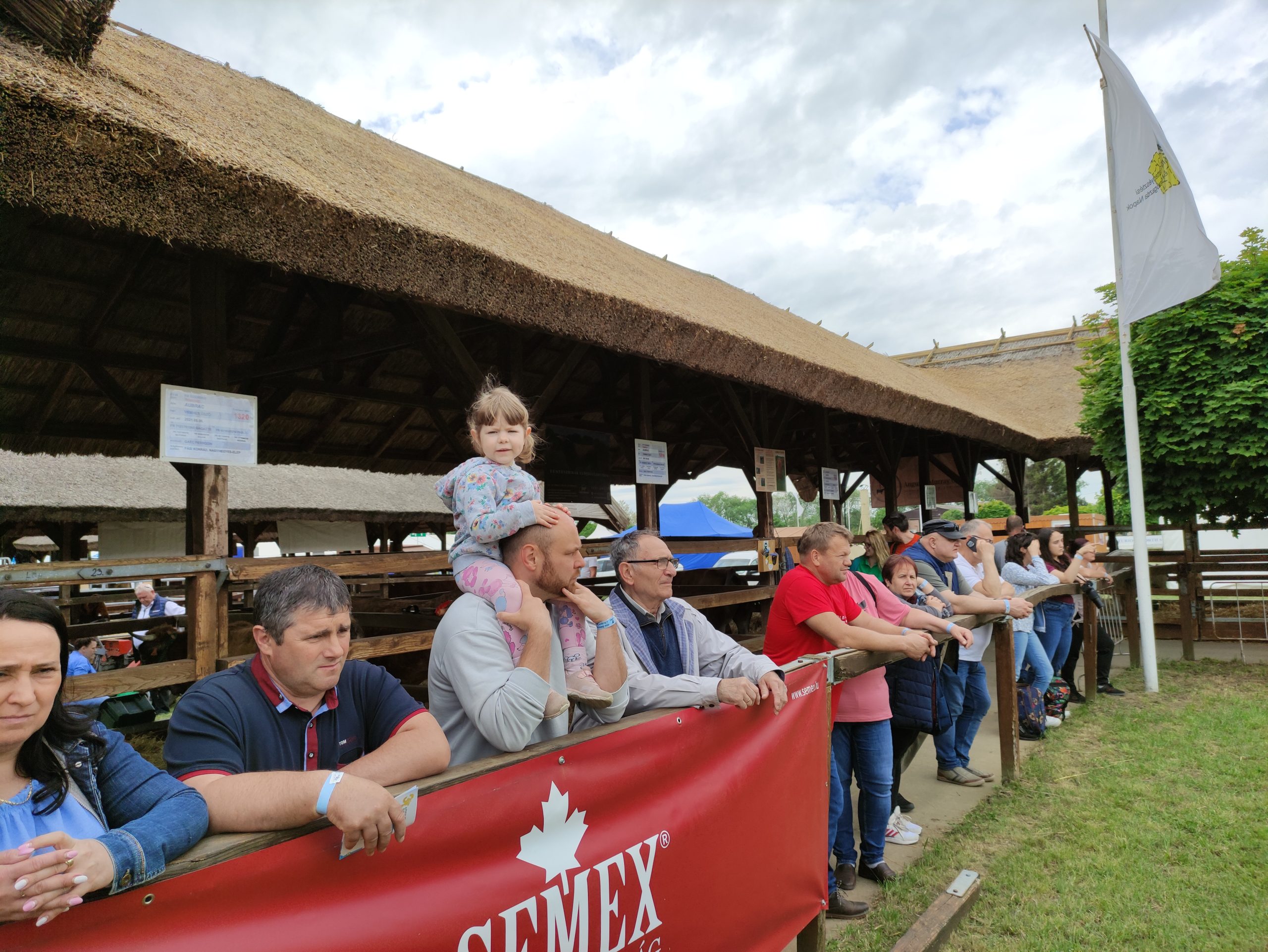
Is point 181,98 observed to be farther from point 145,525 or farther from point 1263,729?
point 145,525

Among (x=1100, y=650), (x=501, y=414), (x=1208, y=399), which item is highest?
(x=1208, y=399)

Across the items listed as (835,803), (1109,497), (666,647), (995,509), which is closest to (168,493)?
(666,647)

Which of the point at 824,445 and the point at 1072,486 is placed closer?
the point at 824,445

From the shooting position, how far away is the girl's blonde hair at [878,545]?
4965mm

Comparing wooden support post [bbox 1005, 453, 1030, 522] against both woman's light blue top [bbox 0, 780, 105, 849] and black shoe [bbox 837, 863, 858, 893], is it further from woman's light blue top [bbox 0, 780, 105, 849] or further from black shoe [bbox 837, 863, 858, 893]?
woman's light blue top [bbox 0, 780, 105, 849]

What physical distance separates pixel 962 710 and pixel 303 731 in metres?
4.34

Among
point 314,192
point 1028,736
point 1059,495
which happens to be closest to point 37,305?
point 314,192

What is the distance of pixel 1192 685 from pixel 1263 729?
1.93 metres

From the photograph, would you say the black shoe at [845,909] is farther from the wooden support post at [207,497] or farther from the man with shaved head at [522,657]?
the wooden support post at [207,497]

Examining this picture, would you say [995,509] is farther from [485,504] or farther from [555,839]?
[555,839]

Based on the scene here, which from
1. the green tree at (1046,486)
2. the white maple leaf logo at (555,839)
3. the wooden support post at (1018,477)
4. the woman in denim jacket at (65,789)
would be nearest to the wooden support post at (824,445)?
the wooden support post at (1018,477)

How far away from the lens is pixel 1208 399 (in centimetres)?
800

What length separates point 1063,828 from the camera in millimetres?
4098

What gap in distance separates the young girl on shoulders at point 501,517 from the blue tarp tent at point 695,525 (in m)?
12.6
